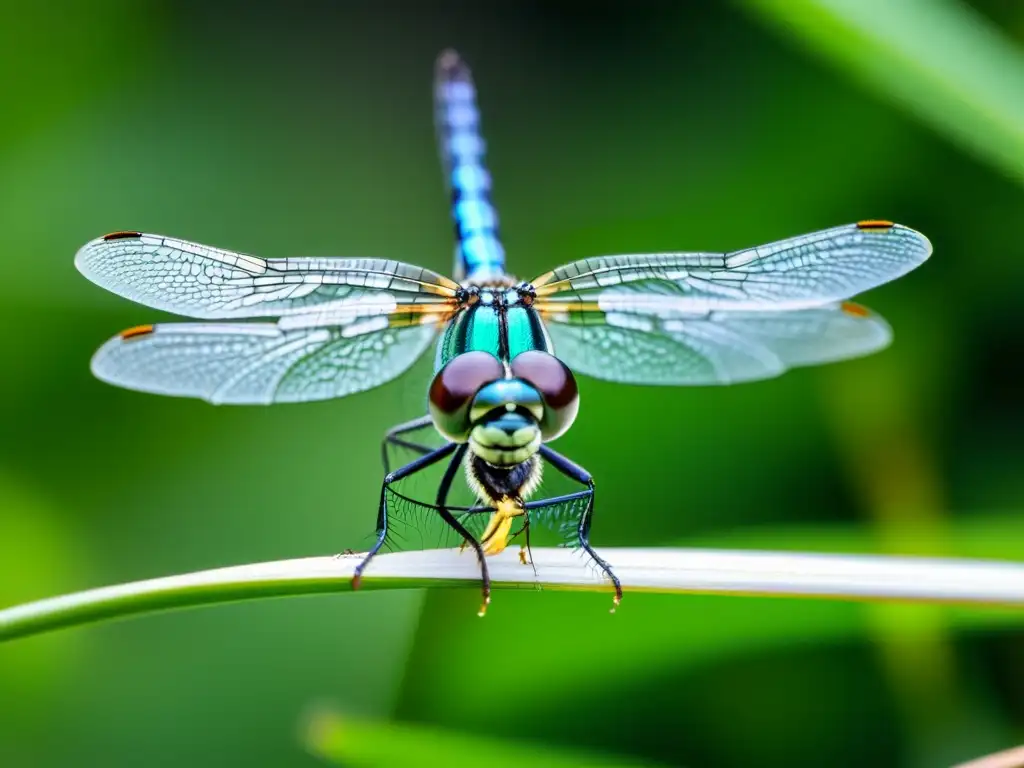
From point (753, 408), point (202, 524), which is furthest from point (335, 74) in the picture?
point (753, 408)

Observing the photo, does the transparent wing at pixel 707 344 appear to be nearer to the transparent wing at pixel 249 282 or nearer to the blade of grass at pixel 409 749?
the transparent wing at pixel 249 282

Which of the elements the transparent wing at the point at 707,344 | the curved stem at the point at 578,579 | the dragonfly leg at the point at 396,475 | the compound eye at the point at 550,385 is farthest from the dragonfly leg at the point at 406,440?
the curved stem at the point at 578,579

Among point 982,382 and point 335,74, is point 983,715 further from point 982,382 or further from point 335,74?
point 335,74

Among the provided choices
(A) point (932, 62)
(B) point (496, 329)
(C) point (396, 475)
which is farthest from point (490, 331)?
(A) point (932, 62)

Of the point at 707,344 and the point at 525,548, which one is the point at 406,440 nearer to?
the point at 525,548

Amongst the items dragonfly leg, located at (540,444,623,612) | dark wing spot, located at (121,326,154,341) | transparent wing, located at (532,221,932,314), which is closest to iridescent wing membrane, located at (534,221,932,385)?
transparent wing, located at (532,221,932,314)

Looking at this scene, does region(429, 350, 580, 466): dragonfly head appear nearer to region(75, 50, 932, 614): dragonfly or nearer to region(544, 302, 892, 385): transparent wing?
region(75, 50, 932, 614): dragonfly
